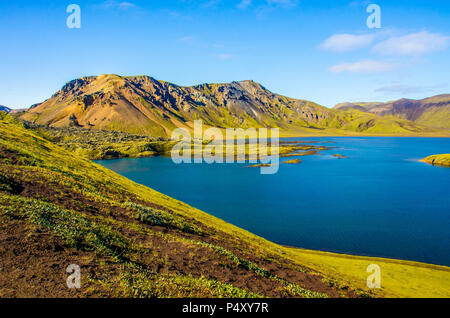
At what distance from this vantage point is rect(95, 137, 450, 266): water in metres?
55.8

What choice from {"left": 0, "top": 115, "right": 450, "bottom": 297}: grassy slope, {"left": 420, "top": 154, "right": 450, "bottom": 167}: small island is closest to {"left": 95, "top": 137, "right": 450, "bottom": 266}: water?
{"left": 420, "top": 154, "right": 450, "bottom": 167}: small island

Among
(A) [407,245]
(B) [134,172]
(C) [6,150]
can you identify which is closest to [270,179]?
(A) [407,245]

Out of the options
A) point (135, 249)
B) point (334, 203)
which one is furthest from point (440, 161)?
point (135, 249)

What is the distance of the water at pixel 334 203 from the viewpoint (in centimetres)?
5581

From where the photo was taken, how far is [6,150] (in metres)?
34.8

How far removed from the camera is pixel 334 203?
84.4m

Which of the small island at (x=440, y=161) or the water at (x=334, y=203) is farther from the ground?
the small island at (x=440, y=161)

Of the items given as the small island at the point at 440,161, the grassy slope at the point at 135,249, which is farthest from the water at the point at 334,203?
the grassy slope at the point at 135,249

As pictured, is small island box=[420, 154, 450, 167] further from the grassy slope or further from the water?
the grassy slope

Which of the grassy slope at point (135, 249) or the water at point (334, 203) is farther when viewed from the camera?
the water at point (334, 203)

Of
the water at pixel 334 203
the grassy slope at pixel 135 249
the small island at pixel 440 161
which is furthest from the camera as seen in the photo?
the small island at pixel 440 161

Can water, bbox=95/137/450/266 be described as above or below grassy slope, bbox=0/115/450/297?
below

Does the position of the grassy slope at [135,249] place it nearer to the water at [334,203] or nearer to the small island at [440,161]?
the water at [334,203]

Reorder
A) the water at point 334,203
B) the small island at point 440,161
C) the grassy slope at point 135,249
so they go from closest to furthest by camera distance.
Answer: the grassy slope at point 135,249
the water at point 334,203
the small island at point 440,161
